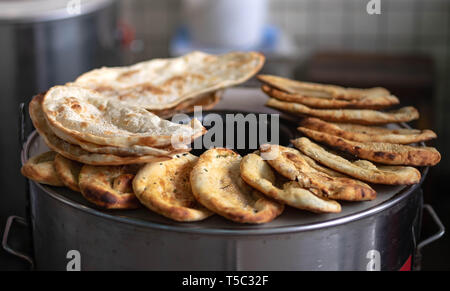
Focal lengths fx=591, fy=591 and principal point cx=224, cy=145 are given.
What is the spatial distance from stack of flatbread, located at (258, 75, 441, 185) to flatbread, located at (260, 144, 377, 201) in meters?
0.05

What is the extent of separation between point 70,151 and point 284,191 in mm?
543

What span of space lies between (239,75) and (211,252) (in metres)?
0.72

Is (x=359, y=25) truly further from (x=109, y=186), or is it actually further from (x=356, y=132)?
(x=109, y=186)

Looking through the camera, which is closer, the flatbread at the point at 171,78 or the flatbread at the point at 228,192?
the flatbread at the point at 228,192

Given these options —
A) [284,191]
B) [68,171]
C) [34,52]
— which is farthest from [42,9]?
[284,191]

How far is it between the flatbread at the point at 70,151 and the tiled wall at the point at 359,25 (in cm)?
285

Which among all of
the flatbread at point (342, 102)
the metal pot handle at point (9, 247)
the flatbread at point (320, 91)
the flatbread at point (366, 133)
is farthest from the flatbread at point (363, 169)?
the metal pot handle at point (9, 247)

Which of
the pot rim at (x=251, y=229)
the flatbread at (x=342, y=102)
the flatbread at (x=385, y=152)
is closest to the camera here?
the pot rim at (x=251, y=229)

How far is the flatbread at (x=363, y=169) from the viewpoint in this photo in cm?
144

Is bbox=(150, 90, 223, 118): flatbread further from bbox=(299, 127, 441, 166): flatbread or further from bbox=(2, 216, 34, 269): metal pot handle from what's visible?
bbox=(2, 216, 34, 269): metal pot handle

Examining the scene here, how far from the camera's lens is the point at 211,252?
52.2 inches

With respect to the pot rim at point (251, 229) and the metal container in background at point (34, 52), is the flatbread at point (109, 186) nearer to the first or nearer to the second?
the pot rim at point (251, 229)
